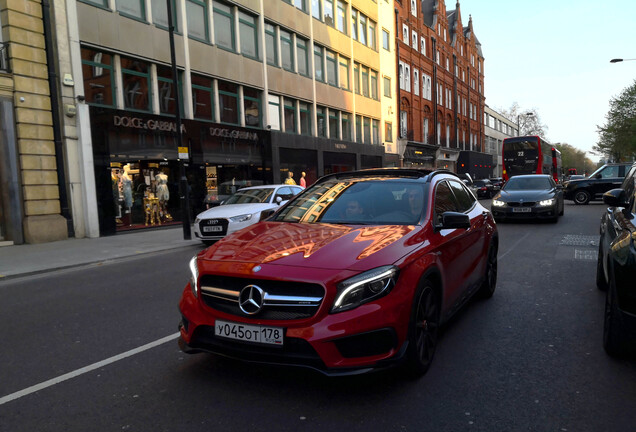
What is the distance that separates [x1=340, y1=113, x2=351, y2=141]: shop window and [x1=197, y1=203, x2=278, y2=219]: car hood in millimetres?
20276

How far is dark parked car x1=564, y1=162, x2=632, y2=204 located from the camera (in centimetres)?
2117

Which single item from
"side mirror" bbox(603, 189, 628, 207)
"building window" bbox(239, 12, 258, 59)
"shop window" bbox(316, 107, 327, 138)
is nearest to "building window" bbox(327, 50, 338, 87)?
"shop window" bbox(316, 107, 327, 138)

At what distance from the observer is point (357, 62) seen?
108 feet

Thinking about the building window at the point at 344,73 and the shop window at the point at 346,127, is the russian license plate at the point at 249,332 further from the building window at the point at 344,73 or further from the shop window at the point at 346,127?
the building window at the point at 344,73

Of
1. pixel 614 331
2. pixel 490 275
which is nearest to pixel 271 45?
pixel 490 275

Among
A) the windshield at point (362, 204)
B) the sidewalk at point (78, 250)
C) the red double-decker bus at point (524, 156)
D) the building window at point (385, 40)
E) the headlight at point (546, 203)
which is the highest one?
the building window at point (385, 40)

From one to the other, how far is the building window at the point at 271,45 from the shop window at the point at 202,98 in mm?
4879

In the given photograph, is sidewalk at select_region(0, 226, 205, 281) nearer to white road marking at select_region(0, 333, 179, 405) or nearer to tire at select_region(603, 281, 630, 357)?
white road marking at select_region(0, 333, 179, 405)

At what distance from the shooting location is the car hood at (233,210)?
11.4 m

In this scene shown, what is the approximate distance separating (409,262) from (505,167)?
3056 cm

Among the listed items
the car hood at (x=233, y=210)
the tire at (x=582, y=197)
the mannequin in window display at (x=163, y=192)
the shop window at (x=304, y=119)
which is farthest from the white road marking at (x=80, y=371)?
the shop window at (x=304, y=119)

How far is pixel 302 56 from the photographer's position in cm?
2675

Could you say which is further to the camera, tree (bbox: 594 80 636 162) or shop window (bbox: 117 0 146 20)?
tree (bbox: 594 80 636 162)

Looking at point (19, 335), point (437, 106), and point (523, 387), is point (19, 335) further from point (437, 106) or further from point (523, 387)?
point (437, 106)
